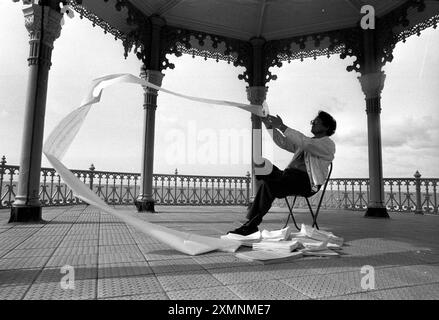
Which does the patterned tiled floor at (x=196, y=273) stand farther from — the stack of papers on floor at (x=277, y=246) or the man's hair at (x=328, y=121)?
the man's hair at (x=328, y=121)

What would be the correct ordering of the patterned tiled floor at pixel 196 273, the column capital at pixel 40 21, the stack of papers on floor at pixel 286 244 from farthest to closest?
the column capital at pixel 40 21
the stack of papers on floor at pixel 286 244
the patterned tiled floor at pixel 196 273

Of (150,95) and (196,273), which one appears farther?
(150,95)

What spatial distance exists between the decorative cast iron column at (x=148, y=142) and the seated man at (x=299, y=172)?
4.99 m

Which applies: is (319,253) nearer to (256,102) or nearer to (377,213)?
(377,213)

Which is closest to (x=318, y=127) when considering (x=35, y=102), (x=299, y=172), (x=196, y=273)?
(x=299, y=172)

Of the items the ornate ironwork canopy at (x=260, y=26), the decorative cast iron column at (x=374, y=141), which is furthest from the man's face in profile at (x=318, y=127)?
the ornate ironwork canopy at (x=260, y=26)

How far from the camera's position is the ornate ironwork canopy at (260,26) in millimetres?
7700

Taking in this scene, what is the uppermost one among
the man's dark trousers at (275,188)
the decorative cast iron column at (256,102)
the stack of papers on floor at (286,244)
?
the decorative cast iron column at (256,102)

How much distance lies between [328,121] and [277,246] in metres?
1.89

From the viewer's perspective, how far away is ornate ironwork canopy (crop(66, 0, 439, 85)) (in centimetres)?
770

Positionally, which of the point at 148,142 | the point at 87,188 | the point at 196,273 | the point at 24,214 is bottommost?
the point at 196,273

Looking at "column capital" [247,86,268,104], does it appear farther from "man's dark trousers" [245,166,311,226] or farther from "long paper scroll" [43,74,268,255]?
"long paper scroll" [43,74,268,255]

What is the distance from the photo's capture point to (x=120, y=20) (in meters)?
8.10

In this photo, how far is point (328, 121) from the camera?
3.95 meters
